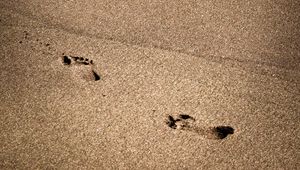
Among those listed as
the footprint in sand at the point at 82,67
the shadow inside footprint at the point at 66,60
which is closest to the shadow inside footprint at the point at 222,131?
the footprint in sand at the point at 82,67

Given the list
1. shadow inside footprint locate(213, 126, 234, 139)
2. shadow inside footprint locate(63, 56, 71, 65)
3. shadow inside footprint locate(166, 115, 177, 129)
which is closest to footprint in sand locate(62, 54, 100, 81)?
shadow inside footprint locate(63, 56, 71, 65)

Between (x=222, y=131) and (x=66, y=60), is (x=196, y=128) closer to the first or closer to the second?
(x=222, y=131)

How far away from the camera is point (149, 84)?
2260 mm

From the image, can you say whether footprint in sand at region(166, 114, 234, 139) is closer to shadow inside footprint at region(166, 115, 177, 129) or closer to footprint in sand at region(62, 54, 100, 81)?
shadow inside footprint at region(166, 115, 177, 129)

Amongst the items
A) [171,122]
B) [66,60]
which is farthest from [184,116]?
[66,60]

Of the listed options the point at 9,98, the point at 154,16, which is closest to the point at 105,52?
the point at 154,16

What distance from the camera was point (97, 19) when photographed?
2578 millimetres

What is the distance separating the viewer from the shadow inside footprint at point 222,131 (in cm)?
203

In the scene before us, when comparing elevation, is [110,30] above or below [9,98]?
above

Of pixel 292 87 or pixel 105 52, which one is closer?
pixel 292 87

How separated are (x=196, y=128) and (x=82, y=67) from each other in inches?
32.7

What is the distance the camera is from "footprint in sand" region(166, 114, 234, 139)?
6.65 ft

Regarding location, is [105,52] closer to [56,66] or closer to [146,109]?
[56,66]

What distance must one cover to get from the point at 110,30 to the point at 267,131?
49.4 inches
